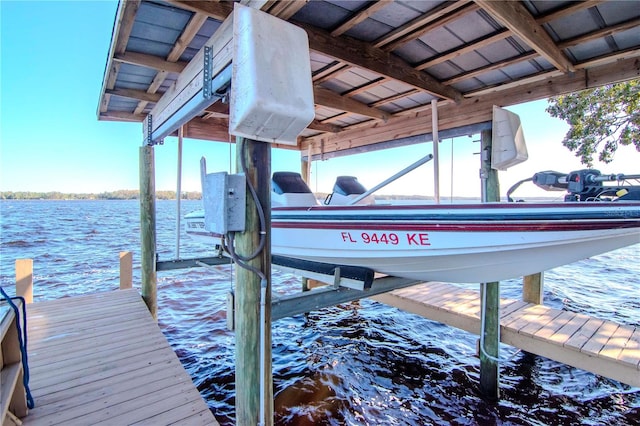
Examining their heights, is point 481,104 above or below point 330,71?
below

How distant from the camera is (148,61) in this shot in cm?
294

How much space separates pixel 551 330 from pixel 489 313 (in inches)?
32.3

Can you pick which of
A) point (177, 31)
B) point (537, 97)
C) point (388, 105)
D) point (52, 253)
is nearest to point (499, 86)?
point (537, 97)

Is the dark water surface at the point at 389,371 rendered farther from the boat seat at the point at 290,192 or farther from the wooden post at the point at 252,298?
the wooden post at the point at 252,298

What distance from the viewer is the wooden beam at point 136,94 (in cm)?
376

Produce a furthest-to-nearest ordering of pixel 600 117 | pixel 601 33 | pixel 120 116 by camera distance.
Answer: pixel 600 117 → pixel 120 116 → pixel 601 33

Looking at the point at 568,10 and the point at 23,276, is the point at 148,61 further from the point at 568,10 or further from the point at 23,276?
the point at 23,276

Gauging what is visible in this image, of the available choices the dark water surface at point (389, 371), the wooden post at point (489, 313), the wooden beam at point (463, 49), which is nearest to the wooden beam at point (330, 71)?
the wooden beam at point (463, 49)

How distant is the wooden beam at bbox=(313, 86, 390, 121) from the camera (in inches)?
150

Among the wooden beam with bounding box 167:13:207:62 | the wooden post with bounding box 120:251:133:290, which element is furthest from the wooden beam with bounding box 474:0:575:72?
the wooden post with bounding box 120:251:133:290

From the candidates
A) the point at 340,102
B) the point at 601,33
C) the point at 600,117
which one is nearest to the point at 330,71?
the point at 340,102

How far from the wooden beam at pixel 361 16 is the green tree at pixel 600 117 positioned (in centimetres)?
819

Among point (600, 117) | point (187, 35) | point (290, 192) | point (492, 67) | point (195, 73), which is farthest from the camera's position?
point (600, 117)

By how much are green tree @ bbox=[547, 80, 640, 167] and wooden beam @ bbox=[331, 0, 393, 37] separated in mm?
8191
